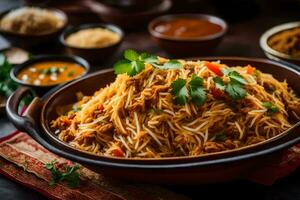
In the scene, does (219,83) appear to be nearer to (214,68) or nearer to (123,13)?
(214,68)

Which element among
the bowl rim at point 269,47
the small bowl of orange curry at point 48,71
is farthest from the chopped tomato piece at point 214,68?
the small bowl of orange curry at point 48,71

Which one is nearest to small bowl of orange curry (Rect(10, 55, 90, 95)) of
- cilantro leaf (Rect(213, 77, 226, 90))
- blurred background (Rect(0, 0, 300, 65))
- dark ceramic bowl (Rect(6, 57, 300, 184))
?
blurred background (Rect(0, 0, 300, 65))

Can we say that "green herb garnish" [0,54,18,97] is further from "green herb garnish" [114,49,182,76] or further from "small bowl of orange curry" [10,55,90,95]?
"green herb garnish" [114,49,182,76]

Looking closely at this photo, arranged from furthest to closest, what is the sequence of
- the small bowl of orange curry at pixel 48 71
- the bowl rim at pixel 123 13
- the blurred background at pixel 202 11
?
the bowl rim at pixel 123 13, the blurred background at pixel 202 11, the small bowl of orange curry at pixel 48 71

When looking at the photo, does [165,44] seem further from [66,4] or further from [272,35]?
[66,4]

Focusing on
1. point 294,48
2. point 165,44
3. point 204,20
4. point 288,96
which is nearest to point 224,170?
point 288,96

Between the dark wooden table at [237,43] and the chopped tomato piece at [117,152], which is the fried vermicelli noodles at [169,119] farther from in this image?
the dark wooden table at [237,43]
